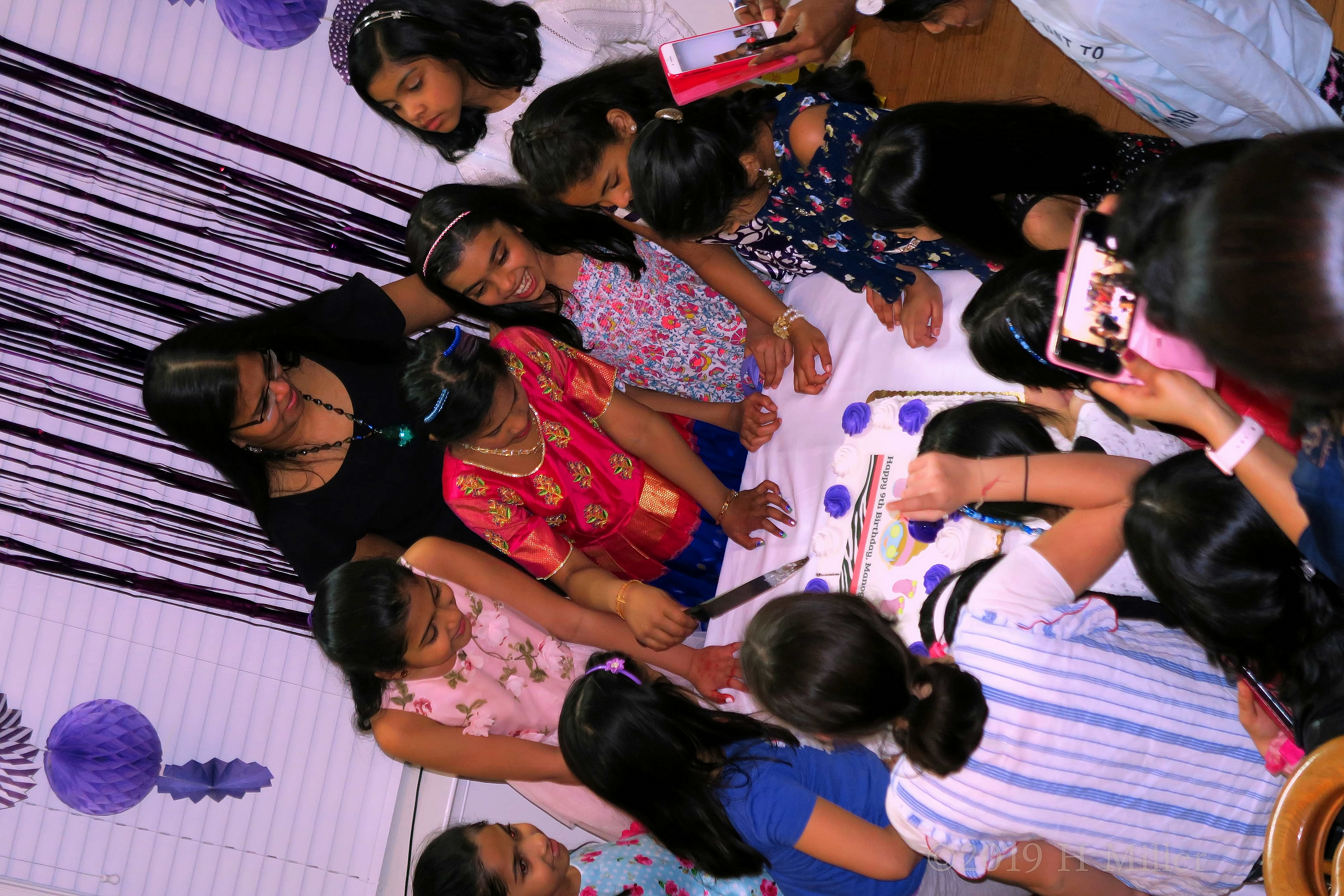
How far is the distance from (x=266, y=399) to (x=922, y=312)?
1438mm

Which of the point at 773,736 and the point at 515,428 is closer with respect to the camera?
the point at 773,736

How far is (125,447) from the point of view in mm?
2404

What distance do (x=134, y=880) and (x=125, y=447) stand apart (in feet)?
3.77

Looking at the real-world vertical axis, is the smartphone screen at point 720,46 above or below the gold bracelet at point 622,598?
above

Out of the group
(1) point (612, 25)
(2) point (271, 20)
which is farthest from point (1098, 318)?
(2) point (271, 20)

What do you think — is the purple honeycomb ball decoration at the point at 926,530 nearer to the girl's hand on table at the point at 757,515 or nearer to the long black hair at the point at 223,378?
the girl's hand on table at the point at 757,515

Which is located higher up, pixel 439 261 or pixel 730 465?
pixel 439 261

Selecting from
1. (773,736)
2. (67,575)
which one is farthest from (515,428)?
(67,575)

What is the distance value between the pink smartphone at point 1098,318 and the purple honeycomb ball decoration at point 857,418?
52 cm

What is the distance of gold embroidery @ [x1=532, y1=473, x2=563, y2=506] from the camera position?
2113 mm

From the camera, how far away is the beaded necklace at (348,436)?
2.15 meters

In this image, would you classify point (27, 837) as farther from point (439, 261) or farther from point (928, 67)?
point (928, 67)


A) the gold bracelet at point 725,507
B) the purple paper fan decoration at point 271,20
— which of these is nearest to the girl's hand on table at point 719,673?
the gold bracelet at point 725,507

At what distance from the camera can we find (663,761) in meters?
1.58
